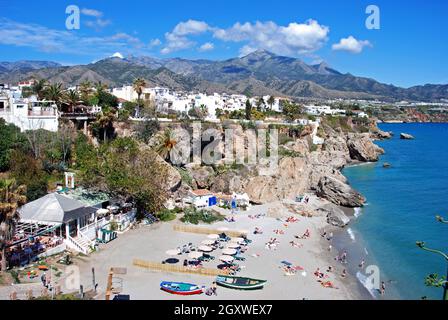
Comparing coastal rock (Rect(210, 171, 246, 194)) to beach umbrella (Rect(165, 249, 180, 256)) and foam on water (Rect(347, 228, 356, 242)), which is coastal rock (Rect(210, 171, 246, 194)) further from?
beach umbrella (Rect(165, 249, 180, 256))

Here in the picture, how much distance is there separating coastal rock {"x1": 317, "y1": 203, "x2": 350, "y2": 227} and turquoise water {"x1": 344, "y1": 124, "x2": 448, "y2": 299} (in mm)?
880

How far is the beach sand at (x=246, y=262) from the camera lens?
2038 centimetres

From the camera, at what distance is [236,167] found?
46.0 meters

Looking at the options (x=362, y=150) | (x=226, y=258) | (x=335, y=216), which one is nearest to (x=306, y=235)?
(x=335, y=216)

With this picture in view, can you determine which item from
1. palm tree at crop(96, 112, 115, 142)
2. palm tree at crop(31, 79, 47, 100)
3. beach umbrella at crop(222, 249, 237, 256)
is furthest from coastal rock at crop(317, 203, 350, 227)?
palm tree at crop(31, 79, 47, 100)

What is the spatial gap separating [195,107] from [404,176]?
1469 inches

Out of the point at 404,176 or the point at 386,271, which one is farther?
the point at 404,176

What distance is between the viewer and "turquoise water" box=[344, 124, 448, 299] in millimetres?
25438

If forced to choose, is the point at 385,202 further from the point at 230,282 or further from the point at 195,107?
the point at 195,107

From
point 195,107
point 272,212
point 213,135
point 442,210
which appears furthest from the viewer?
point 195,107

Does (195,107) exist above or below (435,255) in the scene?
above

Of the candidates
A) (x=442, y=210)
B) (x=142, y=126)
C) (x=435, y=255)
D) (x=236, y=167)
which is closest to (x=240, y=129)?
(x=236, y=167)

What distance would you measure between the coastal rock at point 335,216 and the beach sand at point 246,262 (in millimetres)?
1488

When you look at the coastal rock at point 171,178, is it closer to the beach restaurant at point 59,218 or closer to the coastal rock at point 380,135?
the beach restaurant at point 59,218
